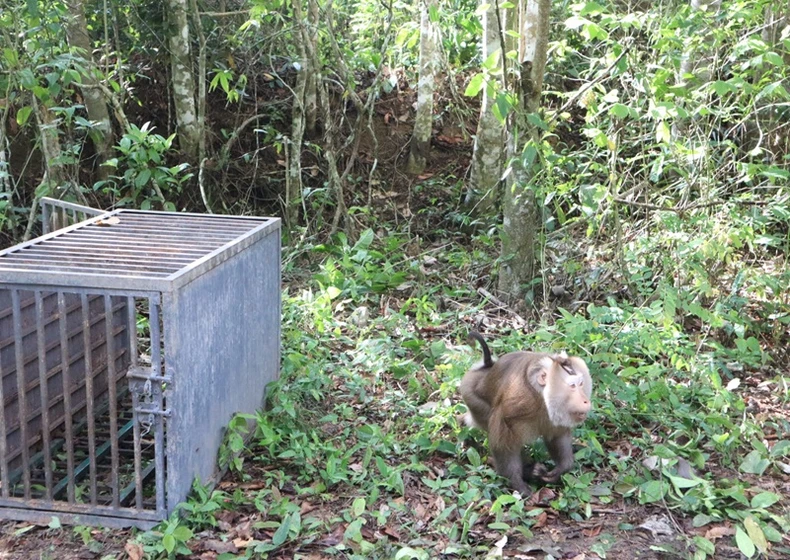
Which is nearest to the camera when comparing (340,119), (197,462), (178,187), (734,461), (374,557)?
(374,557)

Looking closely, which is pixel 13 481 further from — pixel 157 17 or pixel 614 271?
pixel 157 17

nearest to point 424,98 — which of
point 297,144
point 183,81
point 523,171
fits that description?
point 297,144

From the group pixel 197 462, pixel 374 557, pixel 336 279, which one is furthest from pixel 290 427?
pixel 336 279

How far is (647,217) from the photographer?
6.58 m

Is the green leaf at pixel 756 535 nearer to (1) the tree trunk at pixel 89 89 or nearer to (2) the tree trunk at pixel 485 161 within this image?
(2) the tree trunk at pixel 485 161

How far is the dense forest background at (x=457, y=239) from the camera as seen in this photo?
3.92 meters

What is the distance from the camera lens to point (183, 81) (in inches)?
307

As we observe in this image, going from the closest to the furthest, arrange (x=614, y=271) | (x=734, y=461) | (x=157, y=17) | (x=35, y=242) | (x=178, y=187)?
(x=35, y=242)
(x=734, y=461)
(x=614, y=271)
(x=178, y=187)
(x=157, y=17)

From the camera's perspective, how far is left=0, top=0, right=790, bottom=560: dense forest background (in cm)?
392

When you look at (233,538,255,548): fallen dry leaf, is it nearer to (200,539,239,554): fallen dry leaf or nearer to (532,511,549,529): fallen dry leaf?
(200,539,239,554): fallen dry leaf

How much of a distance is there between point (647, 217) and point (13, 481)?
4.83 metres

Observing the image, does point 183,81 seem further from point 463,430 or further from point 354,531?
point 354,531

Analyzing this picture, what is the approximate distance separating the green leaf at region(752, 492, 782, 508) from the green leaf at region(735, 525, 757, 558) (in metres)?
0.33

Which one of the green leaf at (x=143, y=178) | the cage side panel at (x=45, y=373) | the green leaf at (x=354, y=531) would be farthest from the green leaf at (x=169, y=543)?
the green leaf at (x=143, y=178)
